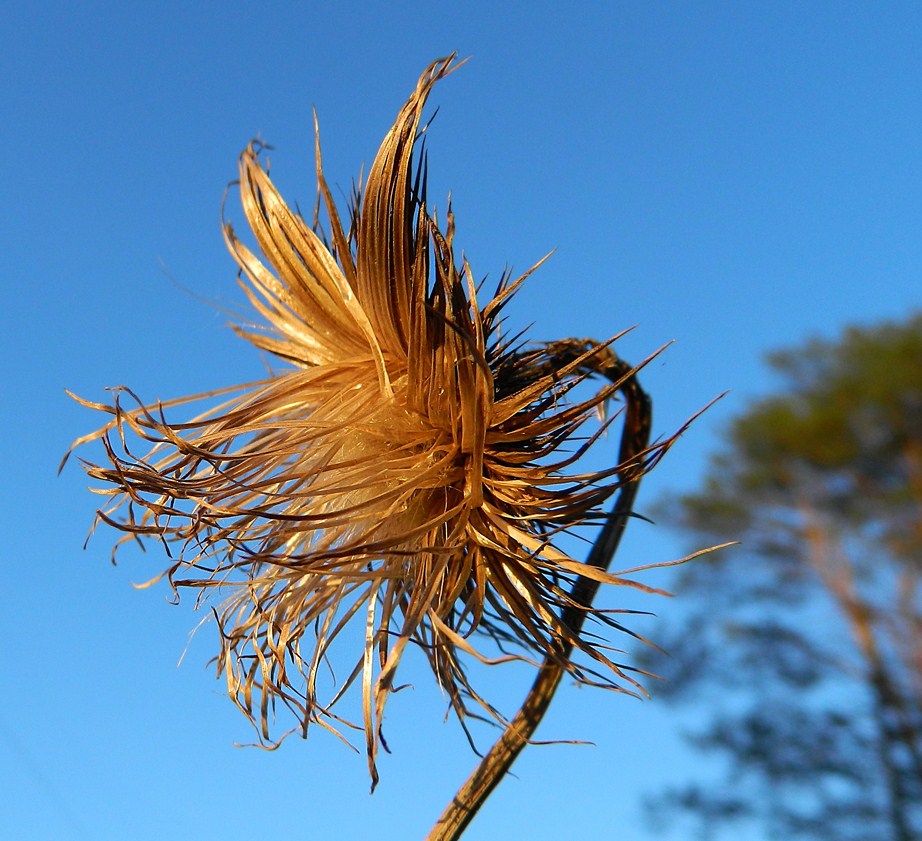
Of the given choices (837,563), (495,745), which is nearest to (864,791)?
(837,563)

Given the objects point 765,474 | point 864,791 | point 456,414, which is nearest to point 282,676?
point 456,414

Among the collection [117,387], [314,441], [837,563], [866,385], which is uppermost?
[866,385]

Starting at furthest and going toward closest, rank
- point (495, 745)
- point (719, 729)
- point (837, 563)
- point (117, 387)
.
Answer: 1. point (837, 563)
2. point (719, 729)
3. point (117, 387)
4. point (495, 745)

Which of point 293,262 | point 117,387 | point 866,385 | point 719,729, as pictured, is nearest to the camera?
point 117,387

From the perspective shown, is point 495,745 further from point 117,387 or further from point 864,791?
point 864,791

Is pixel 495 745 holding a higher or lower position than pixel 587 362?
lower

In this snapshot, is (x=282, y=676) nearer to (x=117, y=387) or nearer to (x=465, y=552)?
(x=465, y=552)

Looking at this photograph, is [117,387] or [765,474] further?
[765,474]

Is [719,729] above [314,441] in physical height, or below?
above

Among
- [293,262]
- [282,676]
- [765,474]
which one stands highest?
[765,474]
